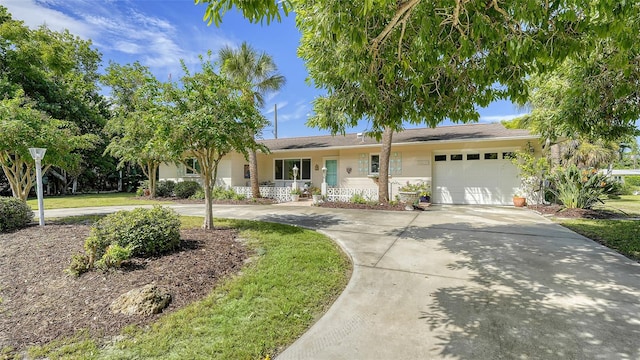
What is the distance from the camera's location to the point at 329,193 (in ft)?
46.4

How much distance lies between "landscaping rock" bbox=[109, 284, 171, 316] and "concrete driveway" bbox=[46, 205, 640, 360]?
173cm

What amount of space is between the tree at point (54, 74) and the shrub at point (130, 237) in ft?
36.2

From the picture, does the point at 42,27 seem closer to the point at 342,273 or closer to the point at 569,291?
the point at 342,273

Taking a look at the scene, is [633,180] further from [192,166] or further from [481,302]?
[192,166]

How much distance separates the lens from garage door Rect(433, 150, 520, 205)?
12.4 m

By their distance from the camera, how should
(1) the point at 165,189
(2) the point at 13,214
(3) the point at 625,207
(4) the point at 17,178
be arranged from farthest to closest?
(1) the point at 165,189 → (3) the point at 625,207 → (4) the point at 17,178 → (2) the point at 13,214

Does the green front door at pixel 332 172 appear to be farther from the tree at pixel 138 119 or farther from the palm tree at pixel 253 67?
the tree at pixel 138 119

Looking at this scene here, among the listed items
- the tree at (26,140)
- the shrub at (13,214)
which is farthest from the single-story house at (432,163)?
the shrub at (13,214)

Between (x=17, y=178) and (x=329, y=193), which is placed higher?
(x=17, y=178)

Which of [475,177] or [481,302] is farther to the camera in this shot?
[475,177]

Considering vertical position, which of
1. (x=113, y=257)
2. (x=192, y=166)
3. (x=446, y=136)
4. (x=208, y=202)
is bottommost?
(x=113, y=257)

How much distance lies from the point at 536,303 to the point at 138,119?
40.6 feet

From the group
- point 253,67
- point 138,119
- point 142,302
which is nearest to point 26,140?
point 138,119

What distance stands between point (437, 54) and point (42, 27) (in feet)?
85.4
